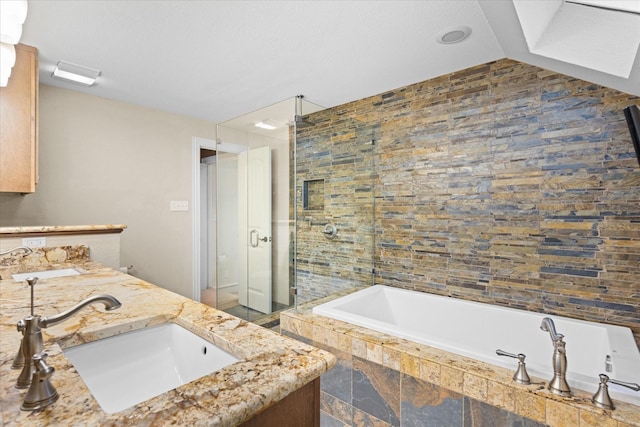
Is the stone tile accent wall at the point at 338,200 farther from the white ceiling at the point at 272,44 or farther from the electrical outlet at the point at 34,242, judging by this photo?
the electrical outlet at the point at 34,242

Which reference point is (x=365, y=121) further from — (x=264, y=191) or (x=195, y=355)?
(x=195, y=355)

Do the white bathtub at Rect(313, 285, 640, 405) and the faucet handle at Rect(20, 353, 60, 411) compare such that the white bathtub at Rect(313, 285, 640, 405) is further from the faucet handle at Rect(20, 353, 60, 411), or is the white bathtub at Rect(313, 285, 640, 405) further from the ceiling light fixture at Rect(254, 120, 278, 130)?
Answer: the ceiling light fixture at Rect(254, 120, 278, 130)

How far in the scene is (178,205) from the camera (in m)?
3.57

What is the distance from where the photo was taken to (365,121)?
9.98ft

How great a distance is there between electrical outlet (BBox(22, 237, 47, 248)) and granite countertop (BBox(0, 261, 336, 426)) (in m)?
1.17

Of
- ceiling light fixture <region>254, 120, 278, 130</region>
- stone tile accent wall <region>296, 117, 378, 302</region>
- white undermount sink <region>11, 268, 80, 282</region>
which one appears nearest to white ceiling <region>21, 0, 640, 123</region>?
ceiling light fixture <region>254, 120, 278, 130</region>

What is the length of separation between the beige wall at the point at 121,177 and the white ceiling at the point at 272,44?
32 cm

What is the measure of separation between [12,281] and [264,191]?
1999 mm

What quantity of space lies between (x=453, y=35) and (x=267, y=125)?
1749 mm

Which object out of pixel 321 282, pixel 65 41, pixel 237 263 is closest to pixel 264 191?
pixel 237 263

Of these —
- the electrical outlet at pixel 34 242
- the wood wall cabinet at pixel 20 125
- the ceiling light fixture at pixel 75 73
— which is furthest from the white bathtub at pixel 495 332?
the ceiling light fixture at pixel 75 73

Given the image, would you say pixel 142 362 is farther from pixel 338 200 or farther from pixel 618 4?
pixel 338 200

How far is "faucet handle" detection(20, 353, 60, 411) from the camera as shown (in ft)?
1.87

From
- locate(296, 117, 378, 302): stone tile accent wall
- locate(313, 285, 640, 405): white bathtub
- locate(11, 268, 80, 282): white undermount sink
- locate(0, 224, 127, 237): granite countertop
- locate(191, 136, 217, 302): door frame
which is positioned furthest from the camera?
locate(191, 136, 217, 302): door frame
